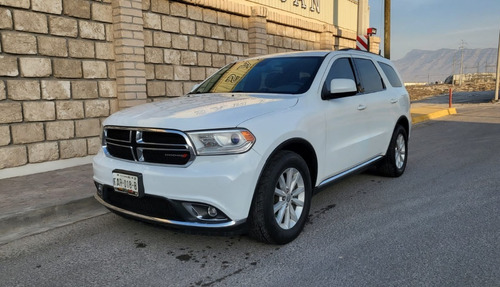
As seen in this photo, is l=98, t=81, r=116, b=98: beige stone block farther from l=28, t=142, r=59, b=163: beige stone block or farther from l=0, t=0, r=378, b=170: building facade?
l=28, t=142, r=59, b=163: beige stone block

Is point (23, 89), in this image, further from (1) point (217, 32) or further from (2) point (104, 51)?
(1) point (217, 32)

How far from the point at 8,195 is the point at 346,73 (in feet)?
14.0

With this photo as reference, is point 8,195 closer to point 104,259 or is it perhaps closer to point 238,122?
point 104,259

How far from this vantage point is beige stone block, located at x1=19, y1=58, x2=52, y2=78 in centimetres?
581

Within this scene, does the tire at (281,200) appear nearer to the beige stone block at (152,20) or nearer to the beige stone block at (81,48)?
the beige stone block at (81,48)

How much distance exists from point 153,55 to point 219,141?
5.45 meters

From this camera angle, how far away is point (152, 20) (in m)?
7.71

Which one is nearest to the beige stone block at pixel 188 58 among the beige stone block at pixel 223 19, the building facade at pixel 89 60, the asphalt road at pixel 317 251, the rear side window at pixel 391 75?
the building facade at pixel 89 60

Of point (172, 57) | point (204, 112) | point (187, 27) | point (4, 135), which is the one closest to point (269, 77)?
point (204, 112)

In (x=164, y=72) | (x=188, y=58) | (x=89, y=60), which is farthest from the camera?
(x=188, y=58)

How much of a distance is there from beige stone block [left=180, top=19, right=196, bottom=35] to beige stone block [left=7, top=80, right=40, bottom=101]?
11.2 ft

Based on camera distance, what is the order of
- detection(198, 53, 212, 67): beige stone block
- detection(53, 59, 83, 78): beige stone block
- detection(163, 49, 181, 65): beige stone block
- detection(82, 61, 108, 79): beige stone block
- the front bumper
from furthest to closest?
detection(198, 53, 212, 67): beige stone block, detection(163, 49, 181, 65): beige stone block, detection(82, 61, 108, 79): beige stone block, detection(53, 59, 83, 78): beige stone block, the front bumper

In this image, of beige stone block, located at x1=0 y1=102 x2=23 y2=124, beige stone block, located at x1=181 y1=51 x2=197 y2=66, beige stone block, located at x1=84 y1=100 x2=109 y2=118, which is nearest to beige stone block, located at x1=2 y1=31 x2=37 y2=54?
beige stone block, located at x1=0 y1=102 x2=23 y2=124

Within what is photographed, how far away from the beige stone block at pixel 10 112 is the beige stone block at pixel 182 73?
3291mm
